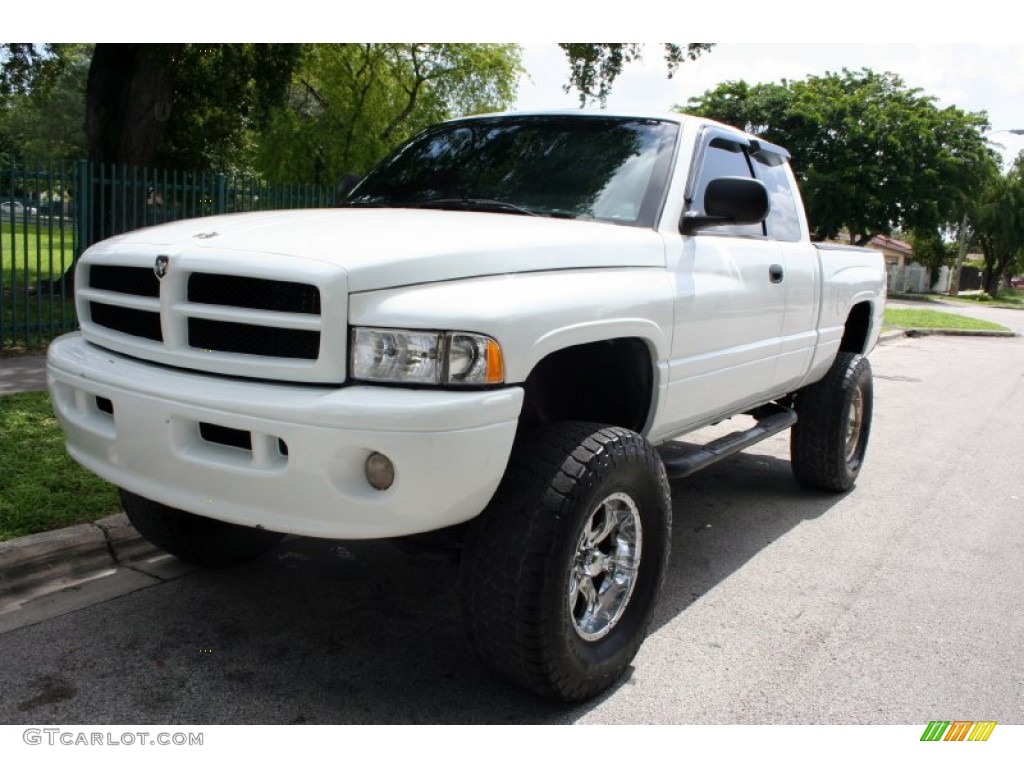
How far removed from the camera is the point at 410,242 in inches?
105

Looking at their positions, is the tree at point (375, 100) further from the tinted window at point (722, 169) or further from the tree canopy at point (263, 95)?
the tinted window at point (722, 169)

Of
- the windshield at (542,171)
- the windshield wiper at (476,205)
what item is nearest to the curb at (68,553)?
the windshield at (542,171)

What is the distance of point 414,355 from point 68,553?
2.27m

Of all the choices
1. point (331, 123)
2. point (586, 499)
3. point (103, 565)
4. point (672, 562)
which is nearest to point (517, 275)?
point (586, 499)

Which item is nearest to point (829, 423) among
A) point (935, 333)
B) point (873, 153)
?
point (935, 333)

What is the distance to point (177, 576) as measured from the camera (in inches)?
153

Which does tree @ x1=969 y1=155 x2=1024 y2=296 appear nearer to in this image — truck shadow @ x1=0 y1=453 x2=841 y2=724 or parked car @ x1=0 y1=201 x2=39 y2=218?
parked car @ x1=0 y1=201 x2=39 y2=218

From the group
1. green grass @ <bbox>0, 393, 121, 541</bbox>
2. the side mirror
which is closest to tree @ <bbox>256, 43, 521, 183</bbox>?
green grass @ <bbox>0, 393, 121, 541</bbox>

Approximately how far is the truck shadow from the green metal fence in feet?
21.3

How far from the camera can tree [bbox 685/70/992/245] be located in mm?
36500

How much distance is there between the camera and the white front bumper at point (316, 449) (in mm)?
2396

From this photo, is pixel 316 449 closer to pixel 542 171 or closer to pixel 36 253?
pixel 542 171

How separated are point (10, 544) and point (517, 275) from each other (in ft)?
8.10

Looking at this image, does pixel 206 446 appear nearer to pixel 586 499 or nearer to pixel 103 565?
pixel 586 499
